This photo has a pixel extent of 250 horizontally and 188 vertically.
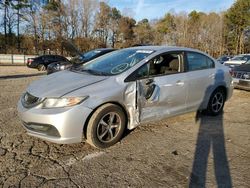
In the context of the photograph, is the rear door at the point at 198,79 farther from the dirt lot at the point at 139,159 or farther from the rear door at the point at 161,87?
the dirt lot at the point at 139,159

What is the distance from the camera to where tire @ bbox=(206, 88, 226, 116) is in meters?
5.79

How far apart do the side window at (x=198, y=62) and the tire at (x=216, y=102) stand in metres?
0.64

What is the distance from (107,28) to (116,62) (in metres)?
52.8

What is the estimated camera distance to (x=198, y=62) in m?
5.40

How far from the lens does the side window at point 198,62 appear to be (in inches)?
205

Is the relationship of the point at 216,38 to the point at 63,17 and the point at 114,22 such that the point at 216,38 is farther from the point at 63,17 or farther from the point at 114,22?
the point at 63,17

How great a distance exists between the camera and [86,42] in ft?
164

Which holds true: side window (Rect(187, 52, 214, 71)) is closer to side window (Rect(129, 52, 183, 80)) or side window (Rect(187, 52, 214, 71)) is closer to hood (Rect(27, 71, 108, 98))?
side window (Rect(129, 52, 183, 80))

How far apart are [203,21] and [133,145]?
58.7m

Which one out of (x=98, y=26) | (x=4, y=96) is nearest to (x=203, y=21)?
(x=98, y=26)

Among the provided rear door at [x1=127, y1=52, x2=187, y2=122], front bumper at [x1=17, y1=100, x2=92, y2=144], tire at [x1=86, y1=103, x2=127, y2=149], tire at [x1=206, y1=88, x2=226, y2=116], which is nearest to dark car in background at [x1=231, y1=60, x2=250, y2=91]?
tire at [x1=206, y1=88, x2=226, y2=116]

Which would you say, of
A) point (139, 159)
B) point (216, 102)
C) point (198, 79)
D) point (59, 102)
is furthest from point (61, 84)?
point (216, 102)

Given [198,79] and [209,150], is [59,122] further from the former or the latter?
[198,79]

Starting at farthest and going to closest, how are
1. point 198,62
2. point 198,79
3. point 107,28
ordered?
point 107,28
point 198,62
point 198,79
